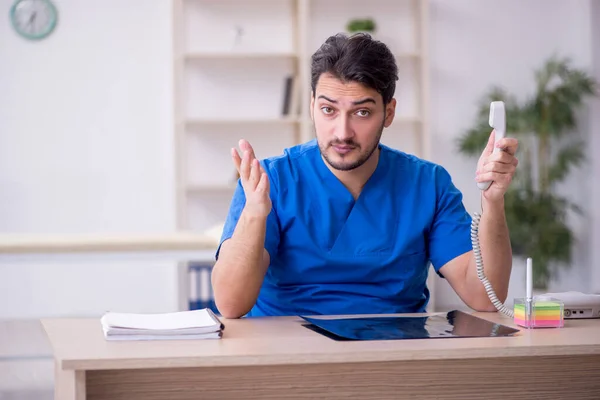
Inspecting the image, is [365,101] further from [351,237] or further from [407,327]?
[407,327]

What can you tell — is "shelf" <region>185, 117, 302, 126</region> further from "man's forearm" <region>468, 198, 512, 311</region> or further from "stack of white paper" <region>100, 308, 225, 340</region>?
"stack of white paper" <region>100, 308, 225, 340</region>

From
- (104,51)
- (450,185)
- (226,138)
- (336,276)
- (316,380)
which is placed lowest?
(316,380)

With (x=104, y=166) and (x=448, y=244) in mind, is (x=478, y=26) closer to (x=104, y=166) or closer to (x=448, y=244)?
(x=104, y=166)

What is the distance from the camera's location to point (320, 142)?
1.94 metres

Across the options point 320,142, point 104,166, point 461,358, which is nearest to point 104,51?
point 104,166

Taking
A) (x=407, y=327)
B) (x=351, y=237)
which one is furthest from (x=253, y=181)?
(x=407, y=327)

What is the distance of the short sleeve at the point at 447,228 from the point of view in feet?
6.49

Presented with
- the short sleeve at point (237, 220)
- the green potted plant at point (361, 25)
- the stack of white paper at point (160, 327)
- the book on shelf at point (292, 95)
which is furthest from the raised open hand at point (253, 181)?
the green potted plant at point (361, 25)

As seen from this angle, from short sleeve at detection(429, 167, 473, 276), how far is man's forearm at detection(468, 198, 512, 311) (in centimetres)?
9

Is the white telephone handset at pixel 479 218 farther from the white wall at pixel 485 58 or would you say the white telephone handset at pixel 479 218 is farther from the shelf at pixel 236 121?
the white wall at pixel 485 58

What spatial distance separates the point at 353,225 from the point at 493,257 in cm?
31

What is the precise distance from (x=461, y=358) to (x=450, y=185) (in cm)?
76

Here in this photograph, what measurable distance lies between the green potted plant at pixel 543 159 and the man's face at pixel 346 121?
3242 mm

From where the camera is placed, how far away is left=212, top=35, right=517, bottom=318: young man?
6.23 ft
